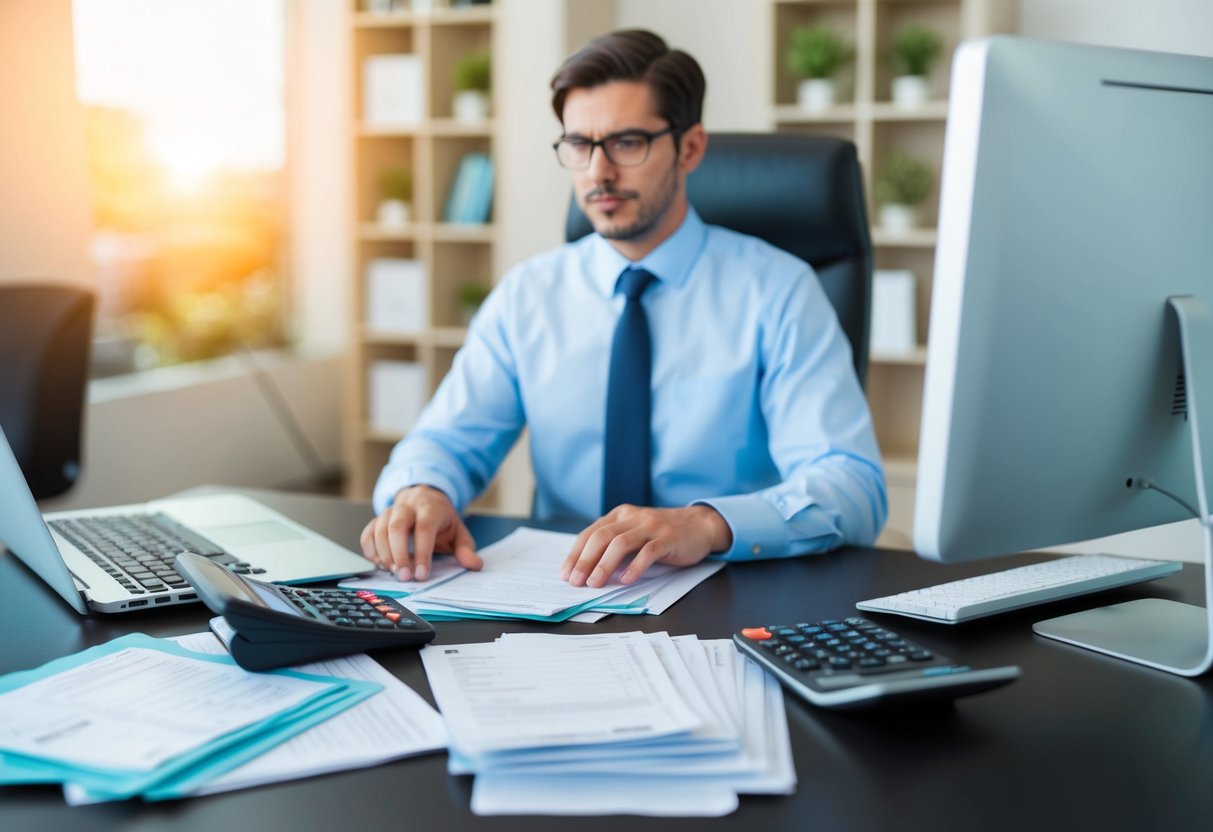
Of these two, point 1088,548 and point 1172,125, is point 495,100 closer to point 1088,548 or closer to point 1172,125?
point 1088,548

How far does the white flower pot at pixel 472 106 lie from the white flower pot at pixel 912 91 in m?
1.36

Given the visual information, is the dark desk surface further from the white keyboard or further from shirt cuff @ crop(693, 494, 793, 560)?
shirt cuff @ crop(693, 494, 793, 560)

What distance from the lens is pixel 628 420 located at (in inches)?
66.1

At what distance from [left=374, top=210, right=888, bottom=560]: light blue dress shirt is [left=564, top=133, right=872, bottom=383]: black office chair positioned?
0.08 m

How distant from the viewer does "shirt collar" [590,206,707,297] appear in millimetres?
1770

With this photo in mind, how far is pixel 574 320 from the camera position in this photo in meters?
1.80

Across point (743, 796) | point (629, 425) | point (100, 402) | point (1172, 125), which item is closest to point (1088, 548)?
point (629, 425)

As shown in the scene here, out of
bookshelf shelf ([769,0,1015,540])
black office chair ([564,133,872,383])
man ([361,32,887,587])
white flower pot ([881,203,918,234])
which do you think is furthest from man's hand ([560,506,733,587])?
white flower pot ([881,203,918,234])

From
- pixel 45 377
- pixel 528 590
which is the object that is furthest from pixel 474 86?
pixel 528 590

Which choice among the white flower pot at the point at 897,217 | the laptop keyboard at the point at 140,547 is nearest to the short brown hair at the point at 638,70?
the laptop keyboard at the point at 140,547

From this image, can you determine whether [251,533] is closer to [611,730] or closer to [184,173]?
[611,730]

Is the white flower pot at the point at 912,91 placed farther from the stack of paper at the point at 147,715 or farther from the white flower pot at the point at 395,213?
the stack of paper at the point at 147,715

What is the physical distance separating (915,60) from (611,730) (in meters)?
2.76

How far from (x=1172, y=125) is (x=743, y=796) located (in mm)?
636
